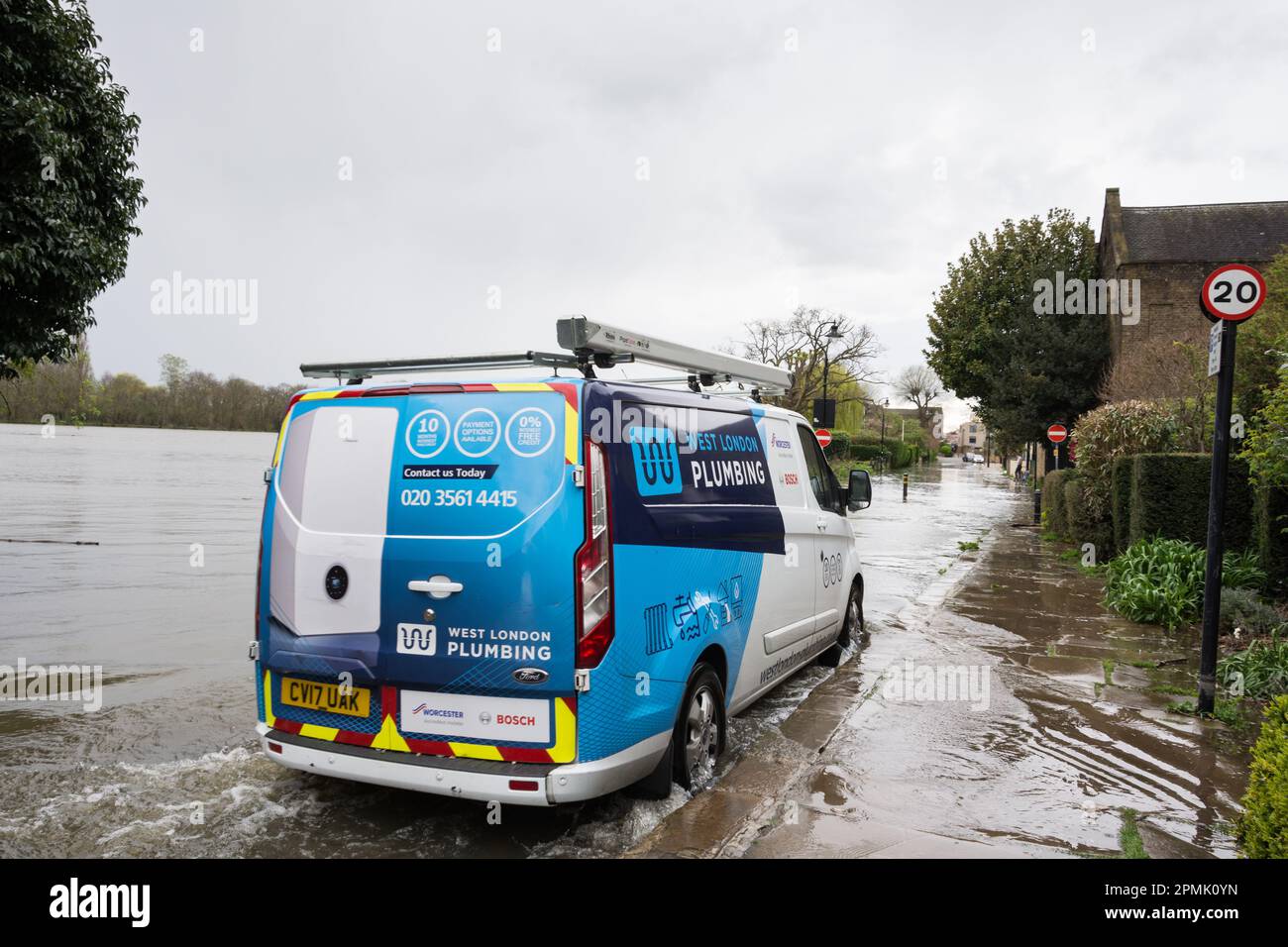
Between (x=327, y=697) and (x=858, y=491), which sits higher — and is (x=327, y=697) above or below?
below

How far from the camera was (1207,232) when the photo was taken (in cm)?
3100

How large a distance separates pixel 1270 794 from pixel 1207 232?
34.6 m

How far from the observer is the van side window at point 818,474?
6402 mm

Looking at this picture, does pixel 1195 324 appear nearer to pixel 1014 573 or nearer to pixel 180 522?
pixel 1014 573

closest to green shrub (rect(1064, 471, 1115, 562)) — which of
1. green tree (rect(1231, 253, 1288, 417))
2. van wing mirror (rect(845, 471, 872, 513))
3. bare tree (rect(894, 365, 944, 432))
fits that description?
green tree (rect(1231, 253, 1288, 417))

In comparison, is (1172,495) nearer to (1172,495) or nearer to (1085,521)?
(1172,495)

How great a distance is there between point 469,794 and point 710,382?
279 cm

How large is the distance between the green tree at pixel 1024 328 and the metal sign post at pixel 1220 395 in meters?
25.8

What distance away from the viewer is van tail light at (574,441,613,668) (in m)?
3.53

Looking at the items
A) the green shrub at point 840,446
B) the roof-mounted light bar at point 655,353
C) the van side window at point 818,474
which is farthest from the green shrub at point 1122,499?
the green shrub at point 840,446

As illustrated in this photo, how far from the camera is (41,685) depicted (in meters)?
6.70
